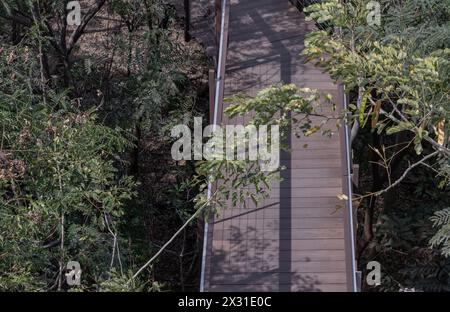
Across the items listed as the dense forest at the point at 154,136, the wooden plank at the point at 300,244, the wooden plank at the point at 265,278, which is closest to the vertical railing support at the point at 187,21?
the dense forest at the point at 154,136

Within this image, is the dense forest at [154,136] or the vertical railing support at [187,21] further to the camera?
the vertical railing support at [187,21]

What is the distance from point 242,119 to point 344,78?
2812 millimetres

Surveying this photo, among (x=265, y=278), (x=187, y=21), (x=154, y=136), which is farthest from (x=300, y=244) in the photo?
(x=154, y=136)

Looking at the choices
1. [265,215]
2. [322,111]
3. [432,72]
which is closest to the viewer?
[432,72]

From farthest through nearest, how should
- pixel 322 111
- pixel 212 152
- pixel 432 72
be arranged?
pixel 322 111
pixel 212 152
pixel 432 72

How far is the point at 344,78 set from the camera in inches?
298

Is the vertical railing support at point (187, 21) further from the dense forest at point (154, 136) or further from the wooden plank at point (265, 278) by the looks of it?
the wooden plank at point (265, 278)

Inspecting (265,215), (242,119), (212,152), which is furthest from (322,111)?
(212,152)

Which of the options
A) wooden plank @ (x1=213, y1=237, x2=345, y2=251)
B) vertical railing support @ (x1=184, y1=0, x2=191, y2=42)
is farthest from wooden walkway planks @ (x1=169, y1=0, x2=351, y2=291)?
vertical railing support @ (x1=184, y1=0, x2=191, y2=42)

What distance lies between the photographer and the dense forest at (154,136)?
24.3 ft

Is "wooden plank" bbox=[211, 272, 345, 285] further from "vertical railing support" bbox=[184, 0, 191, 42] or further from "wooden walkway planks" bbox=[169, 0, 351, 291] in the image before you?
"vertical railing support" bbox=[184, 0, 191, 42]

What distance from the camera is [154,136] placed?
14.4 meters
